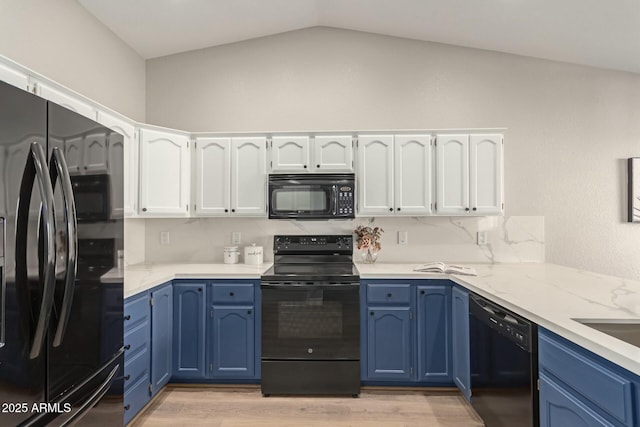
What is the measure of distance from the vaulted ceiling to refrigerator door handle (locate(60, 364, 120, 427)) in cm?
252

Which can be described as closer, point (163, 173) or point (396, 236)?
point (163, 173)


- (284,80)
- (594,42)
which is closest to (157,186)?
(284,80)

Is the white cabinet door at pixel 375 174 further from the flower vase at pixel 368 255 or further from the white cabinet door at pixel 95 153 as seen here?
the white cabinet door at pixel 95 153

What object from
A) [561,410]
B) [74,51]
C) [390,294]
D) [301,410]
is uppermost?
[74,51]

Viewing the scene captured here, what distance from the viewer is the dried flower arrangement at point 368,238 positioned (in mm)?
3121

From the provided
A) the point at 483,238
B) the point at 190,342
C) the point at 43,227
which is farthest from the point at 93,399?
the point at 483,238

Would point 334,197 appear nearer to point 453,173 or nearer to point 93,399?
point 453,173

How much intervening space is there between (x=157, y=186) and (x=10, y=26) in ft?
4.23

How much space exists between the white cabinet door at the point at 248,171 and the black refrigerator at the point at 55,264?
4.74 feet

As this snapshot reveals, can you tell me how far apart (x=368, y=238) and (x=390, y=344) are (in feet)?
3.06

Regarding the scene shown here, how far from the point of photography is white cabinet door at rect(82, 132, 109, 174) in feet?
4.40

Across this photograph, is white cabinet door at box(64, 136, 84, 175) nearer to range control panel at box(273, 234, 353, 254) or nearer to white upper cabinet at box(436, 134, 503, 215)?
Result: range control panel at box(273, 234, 353, 254)

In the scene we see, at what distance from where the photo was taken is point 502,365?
6.01 ft

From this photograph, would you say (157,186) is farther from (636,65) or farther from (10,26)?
(636,65)
